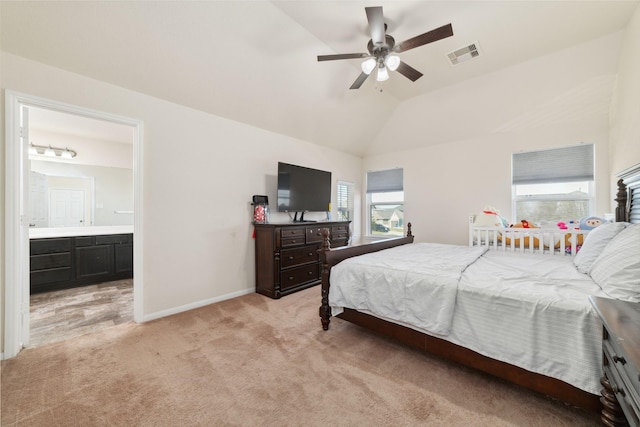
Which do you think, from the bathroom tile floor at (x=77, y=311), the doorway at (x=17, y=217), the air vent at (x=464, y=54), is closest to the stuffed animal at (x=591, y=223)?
the air vent at (x=464, y=54)

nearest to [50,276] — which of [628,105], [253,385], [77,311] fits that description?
[77,311]

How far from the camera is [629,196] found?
2.50 m

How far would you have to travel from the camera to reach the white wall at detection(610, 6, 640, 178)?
2309mm

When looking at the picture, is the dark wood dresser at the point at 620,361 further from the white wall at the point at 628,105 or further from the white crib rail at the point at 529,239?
the white crib rail at the point at 529,239

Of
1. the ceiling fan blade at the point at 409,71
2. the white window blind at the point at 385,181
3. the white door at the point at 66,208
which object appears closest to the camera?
the ceiling fan blade at the point at 409,71

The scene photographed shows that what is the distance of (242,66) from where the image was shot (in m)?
2.83

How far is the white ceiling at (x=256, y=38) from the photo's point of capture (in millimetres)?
2045

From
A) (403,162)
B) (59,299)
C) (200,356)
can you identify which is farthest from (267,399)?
(403,162)

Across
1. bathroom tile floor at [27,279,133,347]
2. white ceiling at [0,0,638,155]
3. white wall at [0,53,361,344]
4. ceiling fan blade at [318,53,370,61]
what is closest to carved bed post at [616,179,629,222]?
white ceiling at [0,0,638,155]

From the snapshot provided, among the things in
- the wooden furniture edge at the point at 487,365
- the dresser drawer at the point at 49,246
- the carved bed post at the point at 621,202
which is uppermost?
the carved bed post at the point at 621,202

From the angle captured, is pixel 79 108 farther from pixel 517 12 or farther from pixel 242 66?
pixel 517 12

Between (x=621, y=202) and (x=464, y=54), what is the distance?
91.7 inches

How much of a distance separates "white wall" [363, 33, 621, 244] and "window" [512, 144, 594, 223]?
0.12 m

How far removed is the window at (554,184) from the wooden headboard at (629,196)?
861 millimetres
